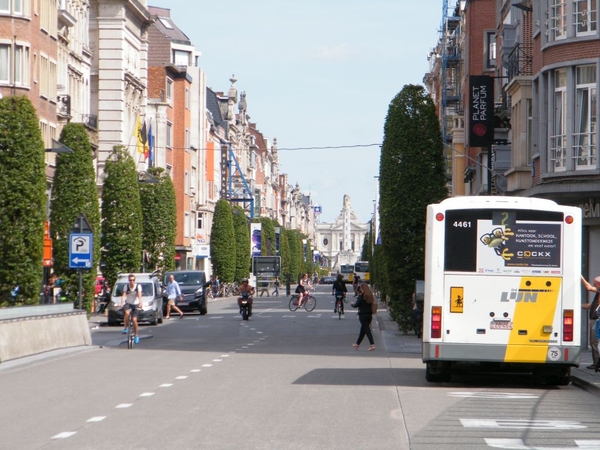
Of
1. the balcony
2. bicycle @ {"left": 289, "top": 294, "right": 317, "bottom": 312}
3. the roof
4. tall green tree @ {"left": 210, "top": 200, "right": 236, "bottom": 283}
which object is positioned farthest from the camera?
the roof

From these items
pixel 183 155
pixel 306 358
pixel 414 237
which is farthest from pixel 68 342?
pixel 183 155

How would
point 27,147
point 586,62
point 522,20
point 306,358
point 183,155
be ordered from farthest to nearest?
1. point 183,155
2. point 522,20
3. point 27,147
4. point 586,62
5. point 306,358

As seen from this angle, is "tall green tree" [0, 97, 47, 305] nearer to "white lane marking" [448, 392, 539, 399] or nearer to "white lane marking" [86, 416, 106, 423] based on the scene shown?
"white lane marking" [448, 392, 539, 399]

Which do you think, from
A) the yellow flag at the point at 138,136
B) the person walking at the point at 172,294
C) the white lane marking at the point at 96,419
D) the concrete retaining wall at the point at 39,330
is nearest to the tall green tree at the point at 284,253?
the yellow flag at the point at 138,136

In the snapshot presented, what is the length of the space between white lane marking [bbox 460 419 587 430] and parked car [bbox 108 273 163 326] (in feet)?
99.8

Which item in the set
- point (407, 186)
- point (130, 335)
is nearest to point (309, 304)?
point (407, 186)

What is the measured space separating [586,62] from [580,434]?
19.4 metres

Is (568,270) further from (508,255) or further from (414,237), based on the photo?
(414,237)

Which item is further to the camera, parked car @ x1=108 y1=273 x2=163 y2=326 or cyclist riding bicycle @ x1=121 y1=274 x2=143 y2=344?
parked car @ x1=108 y1=273 x2=163 y2=326

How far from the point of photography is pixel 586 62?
3145 centimetres

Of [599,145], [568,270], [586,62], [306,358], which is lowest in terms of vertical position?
[306,358]

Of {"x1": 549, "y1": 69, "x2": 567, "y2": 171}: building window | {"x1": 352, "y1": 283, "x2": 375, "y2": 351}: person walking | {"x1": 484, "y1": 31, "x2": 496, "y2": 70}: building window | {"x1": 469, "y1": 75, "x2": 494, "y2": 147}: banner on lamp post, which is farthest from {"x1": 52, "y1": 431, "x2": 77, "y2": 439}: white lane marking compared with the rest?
{"x1": 484, "y1": 31, "x2": 496, "y2": 70}: building window

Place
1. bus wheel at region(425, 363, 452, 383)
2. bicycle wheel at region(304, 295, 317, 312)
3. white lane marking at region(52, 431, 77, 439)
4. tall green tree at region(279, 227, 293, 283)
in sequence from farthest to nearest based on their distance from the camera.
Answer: tall green tree at region(279, 227, 293, 283)
bicycle wheel at region(304, 295, 317, 312)
bus wheel at region(425, 363, 452, 383)
white lane marking at region(52, 431, 77, 439)

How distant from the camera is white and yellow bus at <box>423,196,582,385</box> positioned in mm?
19734
